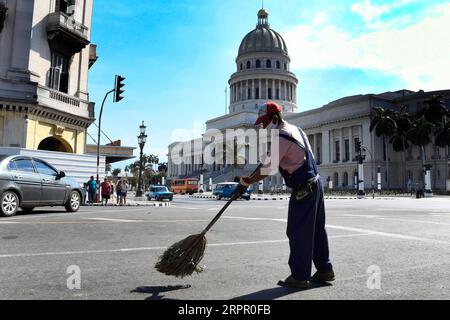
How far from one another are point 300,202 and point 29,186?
30.9ft

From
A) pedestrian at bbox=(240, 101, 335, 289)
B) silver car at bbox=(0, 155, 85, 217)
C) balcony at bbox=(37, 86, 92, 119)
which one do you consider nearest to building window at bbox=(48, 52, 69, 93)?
balcony at bbox=(37, 86, 92, 119)

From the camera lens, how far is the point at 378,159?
72.8 m

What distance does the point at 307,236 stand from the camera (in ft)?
11.9

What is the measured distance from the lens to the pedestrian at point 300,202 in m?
3.60

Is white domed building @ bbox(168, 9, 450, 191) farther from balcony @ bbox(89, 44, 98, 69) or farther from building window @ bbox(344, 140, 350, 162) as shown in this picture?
balcony @ bbox(89, 44, 98, 69)

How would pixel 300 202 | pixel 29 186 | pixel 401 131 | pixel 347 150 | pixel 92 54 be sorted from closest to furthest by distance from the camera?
pixel 300 202, pixel 29 186, pixel 92 54, pixel 401 131, pixel 347 150

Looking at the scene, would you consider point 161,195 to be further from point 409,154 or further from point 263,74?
point 263,74

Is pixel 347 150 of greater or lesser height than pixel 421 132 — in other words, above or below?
below

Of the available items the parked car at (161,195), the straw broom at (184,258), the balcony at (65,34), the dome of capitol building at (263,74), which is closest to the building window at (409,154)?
the dome of capitol building at (263,74)

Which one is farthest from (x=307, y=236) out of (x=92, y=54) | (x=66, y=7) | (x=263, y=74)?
(x=263, y=74)

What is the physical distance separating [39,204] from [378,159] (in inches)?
2789

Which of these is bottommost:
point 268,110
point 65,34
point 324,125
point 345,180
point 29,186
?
point 29,186
